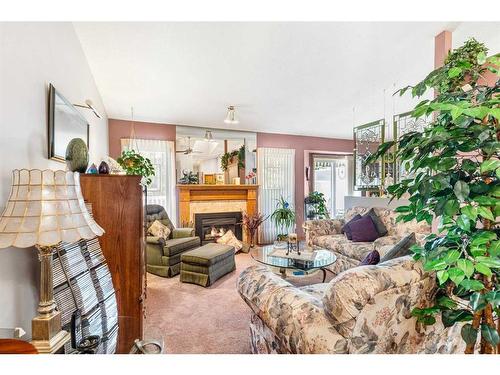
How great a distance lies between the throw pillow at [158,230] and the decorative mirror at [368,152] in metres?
3.25

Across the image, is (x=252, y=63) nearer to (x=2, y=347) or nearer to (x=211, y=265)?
(x=211, y=265)

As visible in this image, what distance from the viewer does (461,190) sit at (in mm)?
874

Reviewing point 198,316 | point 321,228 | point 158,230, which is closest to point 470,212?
point 198,316

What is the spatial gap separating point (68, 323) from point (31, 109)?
48.1 inches

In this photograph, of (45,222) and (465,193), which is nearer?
(465,193)

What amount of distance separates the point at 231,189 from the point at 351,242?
8.39 ft

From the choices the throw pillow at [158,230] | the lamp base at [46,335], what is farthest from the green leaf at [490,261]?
the throw pillow at [158,230]

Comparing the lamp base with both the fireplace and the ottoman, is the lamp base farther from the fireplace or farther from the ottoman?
the fireplace

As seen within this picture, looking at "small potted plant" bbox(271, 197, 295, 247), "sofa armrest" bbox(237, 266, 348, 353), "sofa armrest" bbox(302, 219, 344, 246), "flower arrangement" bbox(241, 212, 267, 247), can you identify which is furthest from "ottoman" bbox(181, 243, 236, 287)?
"small potted plant" bbox(271, 197, 295, 247)

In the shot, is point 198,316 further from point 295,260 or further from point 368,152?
point 368,152

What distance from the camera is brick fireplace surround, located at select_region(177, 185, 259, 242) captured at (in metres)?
4.76

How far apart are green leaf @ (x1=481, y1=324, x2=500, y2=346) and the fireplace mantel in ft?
14.1
